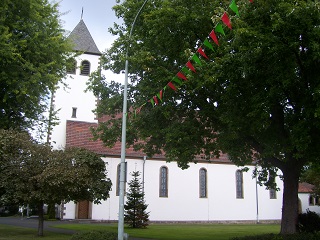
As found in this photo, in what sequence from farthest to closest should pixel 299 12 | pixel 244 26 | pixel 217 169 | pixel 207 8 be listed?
1. pixel 217 169
2. pixel 207 8
3. pixel 244 26
4. pixel 299 12

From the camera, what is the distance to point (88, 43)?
4216 centimetres

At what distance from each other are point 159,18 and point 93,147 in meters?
22.9

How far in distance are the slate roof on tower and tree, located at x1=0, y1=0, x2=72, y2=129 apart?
17.5m

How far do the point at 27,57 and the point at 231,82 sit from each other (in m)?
12.4

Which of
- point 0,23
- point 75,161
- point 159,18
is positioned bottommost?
point 75,161

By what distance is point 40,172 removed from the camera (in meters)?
18.5

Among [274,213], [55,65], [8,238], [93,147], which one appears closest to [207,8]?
[55,65]

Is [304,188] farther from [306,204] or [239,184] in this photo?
[239,184]

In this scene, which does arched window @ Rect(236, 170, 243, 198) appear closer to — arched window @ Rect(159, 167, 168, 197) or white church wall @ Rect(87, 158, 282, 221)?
white church wall @ Rect(87, 158, 282, 221)

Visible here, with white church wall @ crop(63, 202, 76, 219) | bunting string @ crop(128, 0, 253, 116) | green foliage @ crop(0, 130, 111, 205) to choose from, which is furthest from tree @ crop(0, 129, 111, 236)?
white church wall @ crop(63, 202, 76, 219)

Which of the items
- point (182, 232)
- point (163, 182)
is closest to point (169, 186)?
point (163, 182)

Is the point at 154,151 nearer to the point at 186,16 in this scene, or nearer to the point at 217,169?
the point at 186,16

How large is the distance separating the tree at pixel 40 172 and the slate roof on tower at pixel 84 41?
74.8 feet

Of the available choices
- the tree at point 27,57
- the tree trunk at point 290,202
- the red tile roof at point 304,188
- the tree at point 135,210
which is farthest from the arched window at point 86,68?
the red tile roof at point 304,188
